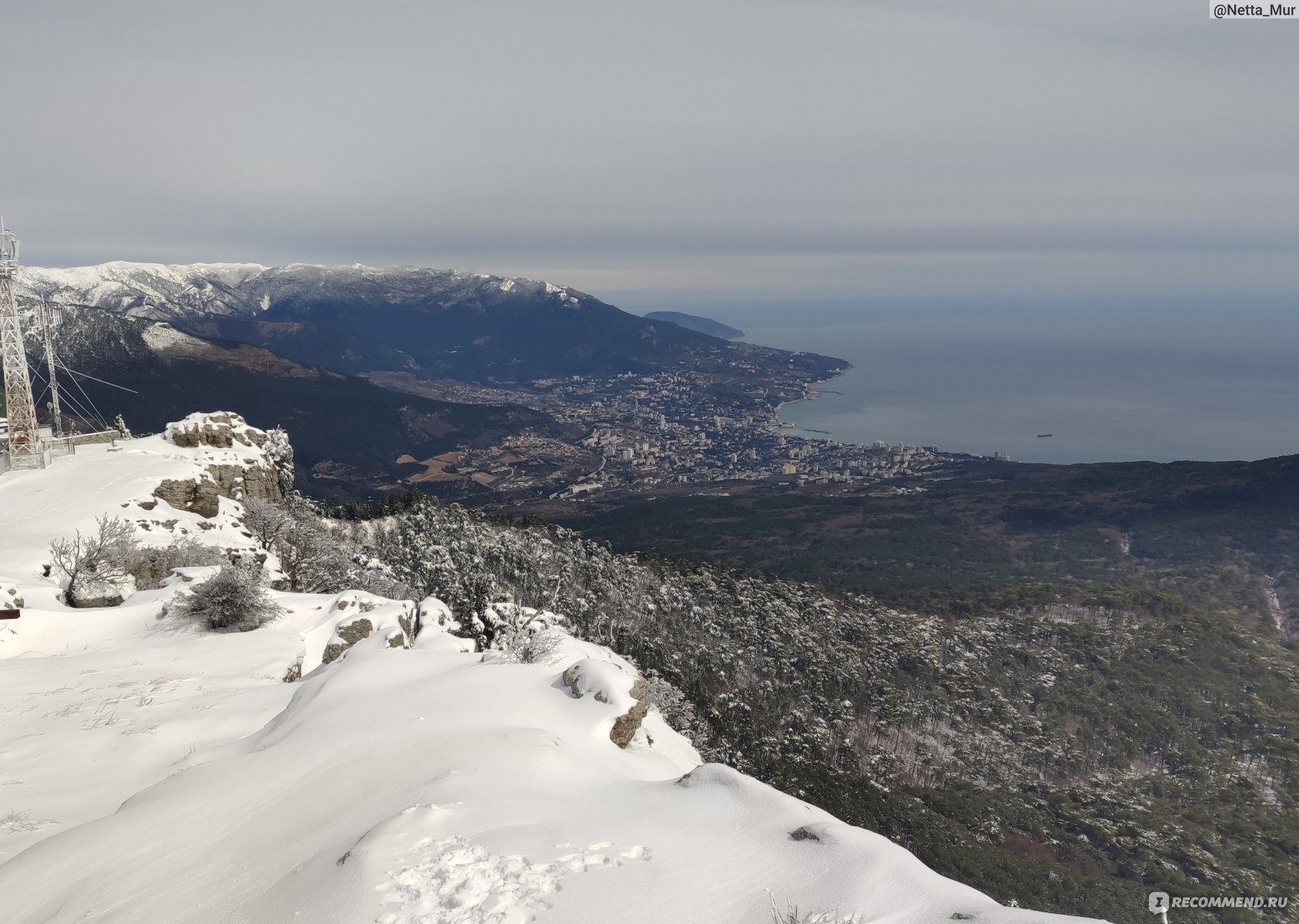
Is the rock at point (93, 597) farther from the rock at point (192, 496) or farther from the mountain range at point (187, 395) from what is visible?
the mountain range at point (187, 395)

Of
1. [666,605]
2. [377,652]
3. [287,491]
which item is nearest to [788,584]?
[666,605]

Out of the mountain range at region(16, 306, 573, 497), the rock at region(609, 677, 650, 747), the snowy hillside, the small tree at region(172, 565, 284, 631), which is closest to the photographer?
the snowy hillside

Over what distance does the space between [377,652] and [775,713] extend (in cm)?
4280

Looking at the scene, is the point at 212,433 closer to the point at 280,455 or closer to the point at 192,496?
the point at 280,455

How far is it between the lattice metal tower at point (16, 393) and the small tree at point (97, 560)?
13.2 metres

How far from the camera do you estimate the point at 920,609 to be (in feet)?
255

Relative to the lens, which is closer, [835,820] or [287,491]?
[835,820]

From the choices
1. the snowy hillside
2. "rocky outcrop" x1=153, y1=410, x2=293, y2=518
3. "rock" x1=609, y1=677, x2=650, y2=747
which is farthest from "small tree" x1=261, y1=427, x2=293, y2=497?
"rock" x1=609, y1=677, x2=650, y2=747

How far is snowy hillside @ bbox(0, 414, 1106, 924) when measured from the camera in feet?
24.9

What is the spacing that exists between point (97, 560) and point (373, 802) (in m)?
20.6

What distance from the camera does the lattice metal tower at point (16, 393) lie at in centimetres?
3578

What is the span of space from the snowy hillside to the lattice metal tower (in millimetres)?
25195

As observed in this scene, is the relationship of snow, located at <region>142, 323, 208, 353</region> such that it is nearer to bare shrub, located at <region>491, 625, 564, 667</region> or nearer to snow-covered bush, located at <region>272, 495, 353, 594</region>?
snow-covered bush, located at <region>272, 495, 353, 594</region>

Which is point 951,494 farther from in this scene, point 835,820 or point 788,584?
point 835,820
